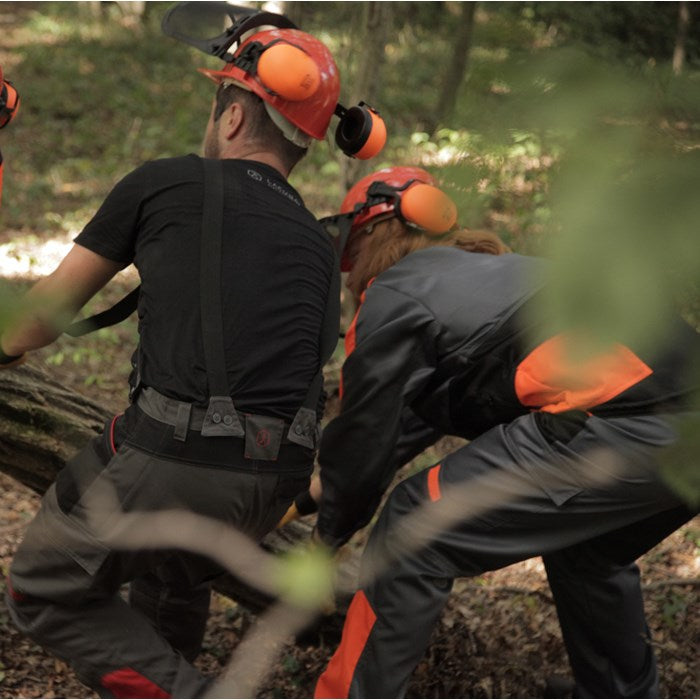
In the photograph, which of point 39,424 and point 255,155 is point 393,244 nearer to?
point 255,155

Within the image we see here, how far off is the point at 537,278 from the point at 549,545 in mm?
2234

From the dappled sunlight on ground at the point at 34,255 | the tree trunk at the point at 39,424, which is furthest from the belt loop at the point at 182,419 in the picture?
the dappled sunlight on ground at the point at 34,255

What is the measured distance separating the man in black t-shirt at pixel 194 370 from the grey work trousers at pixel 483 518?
452mm

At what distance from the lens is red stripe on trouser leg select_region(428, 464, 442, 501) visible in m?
2.84

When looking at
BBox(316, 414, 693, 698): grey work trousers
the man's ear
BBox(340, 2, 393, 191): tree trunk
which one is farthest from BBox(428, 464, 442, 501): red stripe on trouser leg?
BBox(340, 2, 393, 191): tree trunk

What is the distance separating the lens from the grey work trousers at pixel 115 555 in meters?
2.47

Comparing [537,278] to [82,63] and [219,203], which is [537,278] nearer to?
[219,203]

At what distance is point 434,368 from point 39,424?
1563mm

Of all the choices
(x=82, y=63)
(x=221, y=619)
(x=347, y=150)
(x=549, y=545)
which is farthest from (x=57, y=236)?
(x=82, y=63)

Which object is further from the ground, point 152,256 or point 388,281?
point 152,256

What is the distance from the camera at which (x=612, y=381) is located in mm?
2441

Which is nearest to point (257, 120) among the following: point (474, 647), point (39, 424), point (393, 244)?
point (393, 244)

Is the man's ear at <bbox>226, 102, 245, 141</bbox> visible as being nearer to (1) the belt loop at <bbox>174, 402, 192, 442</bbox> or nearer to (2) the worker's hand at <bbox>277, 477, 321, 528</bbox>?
(1) the belt loop at <bbox>174, 402, 192, 442</bbox>

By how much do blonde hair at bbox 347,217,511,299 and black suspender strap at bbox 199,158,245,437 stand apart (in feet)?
2.83
